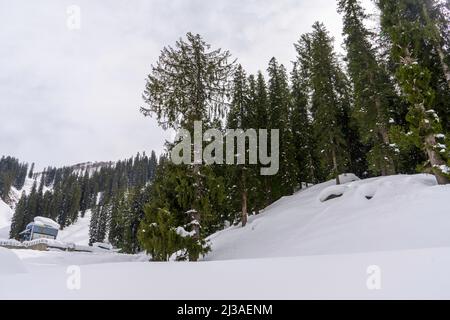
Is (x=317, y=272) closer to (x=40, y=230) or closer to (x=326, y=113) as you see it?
(x=326, y=113)

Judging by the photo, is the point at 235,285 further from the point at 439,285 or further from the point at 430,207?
the point at 430,207

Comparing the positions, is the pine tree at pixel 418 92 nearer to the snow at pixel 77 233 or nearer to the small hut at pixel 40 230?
the small hut at pixel 40 230

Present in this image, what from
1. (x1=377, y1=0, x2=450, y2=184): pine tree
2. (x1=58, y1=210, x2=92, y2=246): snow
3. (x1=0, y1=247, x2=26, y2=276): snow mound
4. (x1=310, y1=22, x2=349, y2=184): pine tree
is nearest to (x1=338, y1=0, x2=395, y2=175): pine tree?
(x1=310, y1=22, x2=349, y2=184): pine tree

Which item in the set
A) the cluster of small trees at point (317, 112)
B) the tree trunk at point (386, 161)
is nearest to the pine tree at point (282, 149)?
the cluster of small trees at point (317, 112)

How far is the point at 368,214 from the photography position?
41.7 feet

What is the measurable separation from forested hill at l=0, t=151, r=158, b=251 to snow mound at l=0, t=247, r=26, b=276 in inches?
1867

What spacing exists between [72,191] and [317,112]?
89370 mm

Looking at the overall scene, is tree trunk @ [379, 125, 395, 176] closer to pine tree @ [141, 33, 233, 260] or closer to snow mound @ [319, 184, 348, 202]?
snow mound @ [319, 184, 348, 202]

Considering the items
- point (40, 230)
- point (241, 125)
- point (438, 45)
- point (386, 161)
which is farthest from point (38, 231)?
point (438, 45)

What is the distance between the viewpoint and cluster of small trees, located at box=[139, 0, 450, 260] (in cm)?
1298

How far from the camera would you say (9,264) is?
24.9 feet
